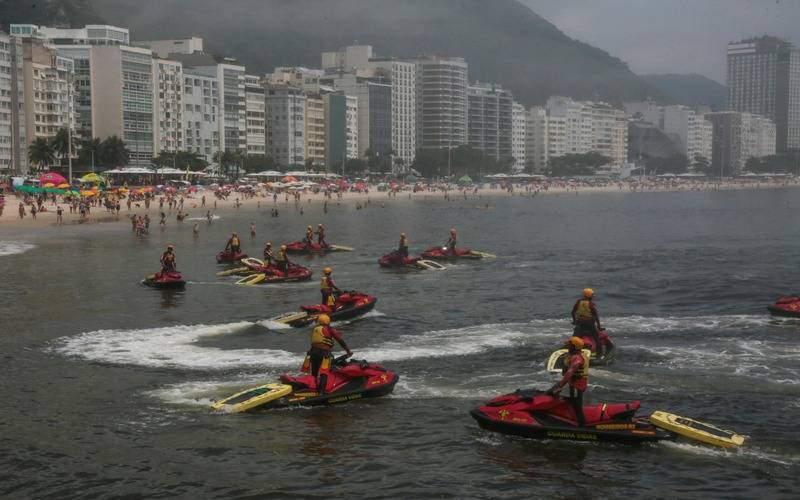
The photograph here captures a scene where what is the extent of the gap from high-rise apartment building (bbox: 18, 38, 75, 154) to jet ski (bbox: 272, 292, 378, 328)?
→ 128m

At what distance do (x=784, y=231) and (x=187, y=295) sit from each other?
6863 centimetres

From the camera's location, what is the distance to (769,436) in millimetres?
22109

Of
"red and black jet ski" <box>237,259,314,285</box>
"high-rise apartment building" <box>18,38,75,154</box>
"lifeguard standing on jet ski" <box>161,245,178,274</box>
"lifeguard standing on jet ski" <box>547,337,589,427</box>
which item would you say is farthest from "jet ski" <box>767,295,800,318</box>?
"high-rise apartment building" <box>18,38,75,154</box>

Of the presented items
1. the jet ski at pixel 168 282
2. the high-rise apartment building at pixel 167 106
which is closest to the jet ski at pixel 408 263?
the jet ski at pixel 168 282

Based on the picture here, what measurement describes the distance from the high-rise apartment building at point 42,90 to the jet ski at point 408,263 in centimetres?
11208

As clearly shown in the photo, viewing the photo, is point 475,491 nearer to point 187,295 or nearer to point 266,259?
point 187,295

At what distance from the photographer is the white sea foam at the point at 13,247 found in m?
63.2

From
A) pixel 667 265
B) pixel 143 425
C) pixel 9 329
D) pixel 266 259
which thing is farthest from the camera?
pixel 667 265

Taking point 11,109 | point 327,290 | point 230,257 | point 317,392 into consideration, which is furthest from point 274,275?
point 11,109

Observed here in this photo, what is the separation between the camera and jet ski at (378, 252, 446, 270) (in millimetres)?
54219

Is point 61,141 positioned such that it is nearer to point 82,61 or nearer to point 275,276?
point 82,61

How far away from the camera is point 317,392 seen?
2381 cm

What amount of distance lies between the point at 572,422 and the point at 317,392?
645 centimetres

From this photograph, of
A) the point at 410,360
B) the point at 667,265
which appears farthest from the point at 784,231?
the point at 410,360
